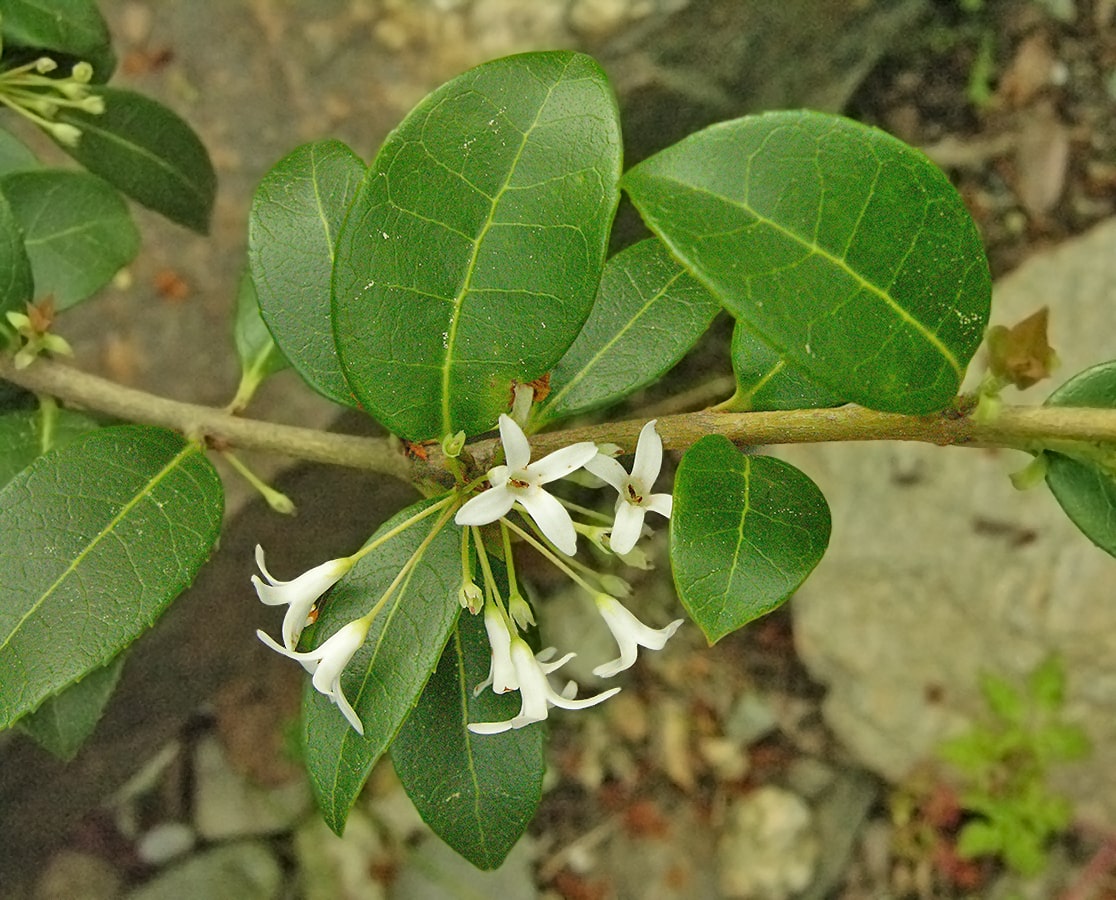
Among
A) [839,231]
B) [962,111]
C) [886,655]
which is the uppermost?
[839,231]

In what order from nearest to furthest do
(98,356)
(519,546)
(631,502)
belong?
(631,502), (98,356), (519,546)

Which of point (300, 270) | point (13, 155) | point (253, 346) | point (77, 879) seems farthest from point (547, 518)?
point (77, 879)

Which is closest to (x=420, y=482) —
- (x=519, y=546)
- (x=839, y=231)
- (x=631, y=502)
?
(x=631, y=502)

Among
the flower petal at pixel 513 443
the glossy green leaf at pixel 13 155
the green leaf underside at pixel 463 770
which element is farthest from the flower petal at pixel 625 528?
the glossy green leaf at pixel 13 155

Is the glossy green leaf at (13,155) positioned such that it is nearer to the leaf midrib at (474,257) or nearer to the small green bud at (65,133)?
the small green bud at (65,133)

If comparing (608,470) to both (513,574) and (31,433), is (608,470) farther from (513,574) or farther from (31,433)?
(31,433)

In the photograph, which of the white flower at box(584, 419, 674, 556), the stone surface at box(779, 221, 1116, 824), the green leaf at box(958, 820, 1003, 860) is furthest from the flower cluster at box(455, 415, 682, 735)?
the green leaf at box(958, 820, 1003, 860)

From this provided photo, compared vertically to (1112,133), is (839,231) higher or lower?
higher

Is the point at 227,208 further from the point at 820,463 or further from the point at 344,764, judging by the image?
the point at 344,764
